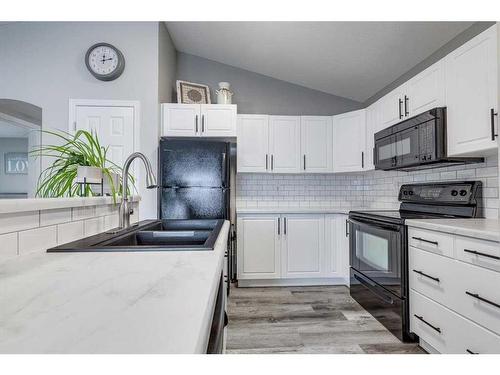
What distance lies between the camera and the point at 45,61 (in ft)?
10.6

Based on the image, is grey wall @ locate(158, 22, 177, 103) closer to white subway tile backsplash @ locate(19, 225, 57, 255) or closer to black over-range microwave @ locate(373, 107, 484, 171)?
black over-range microwave @ locate(373, 107, 484, 171)

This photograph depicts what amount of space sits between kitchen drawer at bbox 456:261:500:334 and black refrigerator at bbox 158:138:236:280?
2.00 metres

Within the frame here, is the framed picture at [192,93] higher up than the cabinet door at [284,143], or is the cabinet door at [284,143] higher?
the framed picture at [192,93]

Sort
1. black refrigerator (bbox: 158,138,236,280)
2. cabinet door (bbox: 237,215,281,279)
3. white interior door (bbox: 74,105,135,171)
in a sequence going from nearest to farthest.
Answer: black refrigerator (bbox: 158,138,236,280) < white interior door (bbox: 74,105,135,171) < cabinet door (bbox: 237,215,281,279)

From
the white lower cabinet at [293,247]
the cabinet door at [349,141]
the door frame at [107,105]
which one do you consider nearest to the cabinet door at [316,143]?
the cabinet door at [349,141]

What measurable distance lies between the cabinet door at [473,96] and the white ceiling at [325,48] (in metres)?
0.56

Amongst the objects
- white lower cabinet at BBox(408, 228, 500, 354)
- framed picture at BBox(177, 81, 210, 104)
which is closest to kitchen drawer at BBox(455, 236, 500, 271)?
white lower cabinet at BBox(408, 228, 500, 354)

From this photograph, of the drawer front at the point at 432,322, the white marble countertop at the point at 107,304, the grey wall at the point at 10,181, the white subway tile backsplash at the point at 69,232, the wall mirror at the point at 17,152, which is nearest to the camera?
the white marble countertop at the point at 107,304

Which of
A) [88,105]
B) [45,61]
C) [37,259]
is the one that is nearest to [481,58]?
[37,259]

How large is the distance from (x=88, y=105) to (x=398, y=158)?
10.4 ft

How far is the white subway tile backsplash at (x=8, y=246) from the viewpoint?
82 cm

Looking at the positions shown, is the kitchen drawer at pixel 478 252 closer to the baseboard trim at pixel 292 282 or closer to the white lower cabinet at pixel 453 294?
the white lower cabinet at pixel 453 294

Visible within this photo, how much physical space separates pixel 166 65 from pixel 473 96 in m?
3.06

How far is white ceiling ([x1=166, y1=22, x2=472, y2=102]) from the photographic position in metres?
2.52
